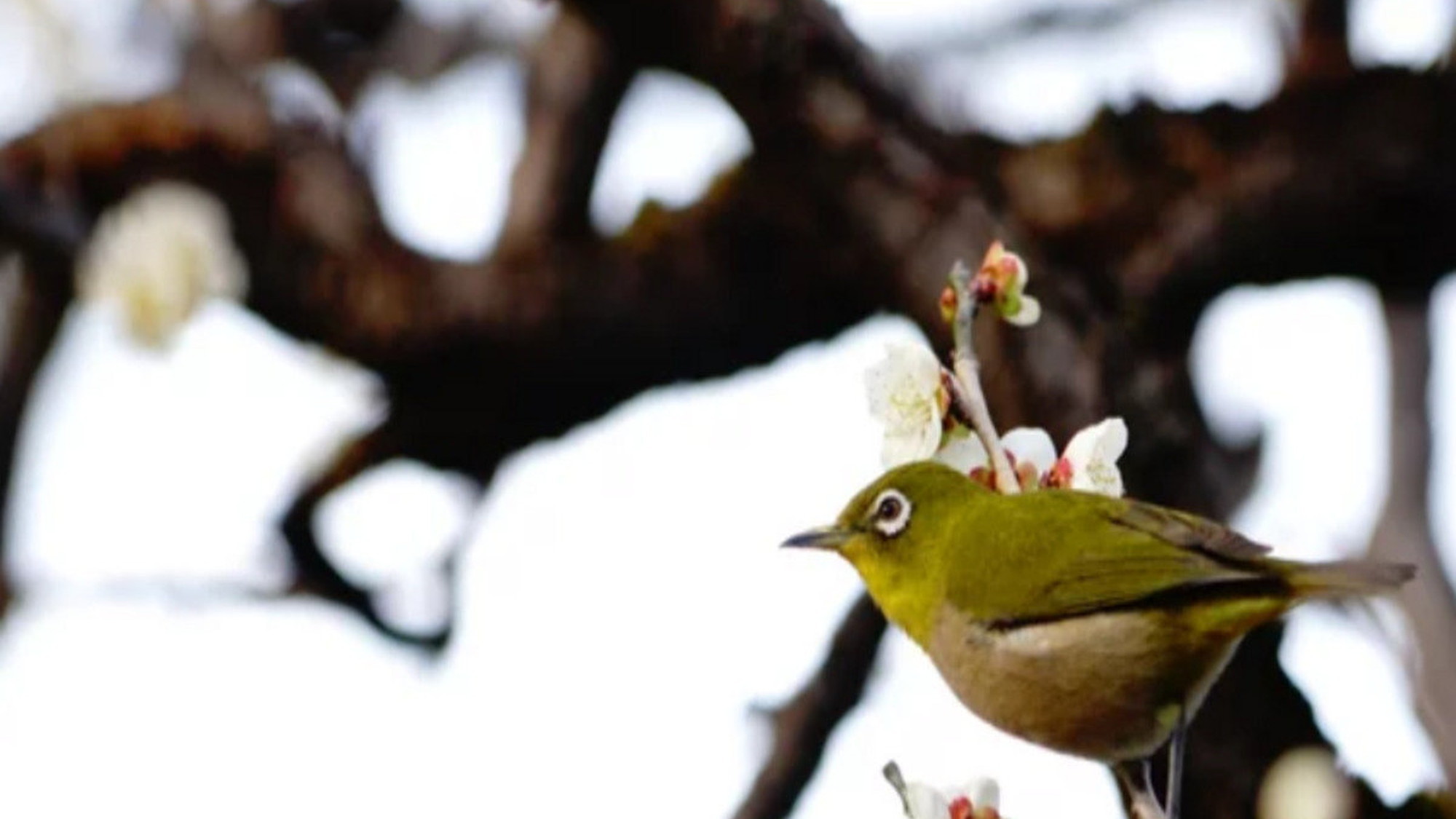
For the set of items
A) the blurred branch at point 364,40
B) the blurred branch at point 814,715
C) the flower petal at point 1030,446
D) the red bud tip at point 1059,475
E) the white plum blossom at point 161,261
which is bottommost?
the blurred branch at point 814,715

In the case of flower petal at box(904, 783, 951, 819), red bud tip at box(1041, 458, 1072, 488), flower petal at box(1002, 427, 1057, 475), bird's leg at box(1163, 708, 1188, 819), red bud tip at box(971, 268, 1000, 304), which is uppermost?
red bud tip at box(971, 268, 1000, 304)

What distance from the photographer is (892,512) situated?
214 cm

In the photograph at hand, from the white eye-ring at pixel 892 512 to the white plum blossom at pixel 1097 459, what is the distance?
1.02 feet

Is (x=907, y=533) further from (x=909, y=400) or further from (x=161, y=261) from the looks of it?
(x=161, y=261)

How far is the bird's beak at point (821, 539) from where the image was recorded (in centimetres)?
202

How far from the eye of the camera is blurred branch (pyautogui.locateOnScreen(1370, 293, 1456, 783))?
1474mm

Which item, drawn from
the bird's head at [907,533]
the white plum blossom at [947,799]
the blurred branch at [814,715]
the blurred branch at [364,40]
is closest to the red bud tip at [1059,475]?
the bird's head at [907,533]

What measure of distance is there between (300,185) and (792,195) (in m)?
0.76

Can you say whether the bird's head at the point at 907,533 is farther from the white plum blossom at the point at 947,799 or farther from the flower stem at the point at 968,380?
the white plum blossom at the point at 947,799

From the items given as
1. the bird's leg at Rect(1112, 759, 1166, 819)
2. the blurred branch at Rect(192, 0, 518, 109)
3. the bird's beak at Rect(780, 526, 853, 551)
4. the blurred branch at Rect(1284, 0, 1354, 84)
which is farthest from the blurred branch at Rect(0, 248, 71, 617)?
the blurred branch at Rect(1284, 0, 1354, 84)

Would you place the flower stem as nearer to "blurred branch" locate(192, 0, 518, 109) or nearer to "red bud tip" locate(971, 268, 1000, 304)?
"red bud tip" locate(971, 268, 1000, 304)

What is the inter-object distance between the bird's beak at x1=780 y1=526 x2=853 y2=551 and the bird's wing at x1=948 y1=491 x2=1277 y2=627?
5.0 inches

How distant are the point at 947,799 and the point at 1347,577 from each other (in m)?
0.34

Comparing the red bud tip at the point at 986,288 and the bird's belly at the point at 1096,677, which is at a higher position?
the red bud tip at the point at 986,288
